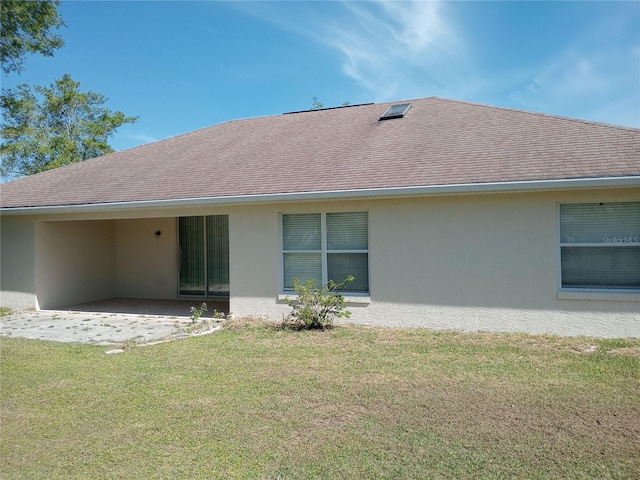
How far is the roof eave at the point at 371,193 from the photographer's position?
23.4ft

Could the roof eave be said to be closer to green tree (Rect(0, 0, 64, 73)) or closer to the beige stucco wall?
the beige stucco wall

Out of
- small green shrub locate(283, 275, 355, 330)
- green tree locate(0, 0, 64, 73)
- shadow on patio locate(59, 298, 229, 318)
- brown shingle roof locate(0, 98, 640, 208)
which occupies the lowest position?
shadow on patio locate(59, 298, 229, 318)

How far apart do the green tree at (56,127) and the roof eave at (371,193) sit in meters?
24.7

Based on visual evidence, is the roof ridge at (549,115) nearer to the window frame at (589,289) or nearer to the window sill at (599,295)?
the window frame at (589,289)

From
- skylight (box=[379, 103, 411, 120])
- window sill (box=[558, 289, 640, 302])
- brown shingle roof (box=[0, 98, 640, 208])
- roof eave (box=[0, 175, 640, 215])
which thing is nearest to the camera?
roof eave (box=[0, 175, 640, 215])

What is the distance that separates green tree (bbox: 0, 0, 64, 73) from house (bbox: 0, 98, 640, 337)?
4.55 metres

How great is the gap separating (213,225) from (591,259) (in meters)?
9.63

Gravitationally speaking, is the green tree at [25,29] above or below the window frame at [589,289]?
above

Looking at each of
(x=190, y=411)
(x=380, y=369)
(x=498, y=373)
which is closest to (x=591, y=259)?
(x=498, y=373)

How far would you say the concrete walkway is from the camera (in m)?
8.57

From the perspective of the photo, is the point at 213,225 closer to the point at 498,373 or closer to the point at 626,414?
the point at 498,373

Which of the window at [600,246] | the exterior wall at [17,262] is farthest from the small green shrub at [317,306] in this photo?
A: the exterior wall at [17,262]

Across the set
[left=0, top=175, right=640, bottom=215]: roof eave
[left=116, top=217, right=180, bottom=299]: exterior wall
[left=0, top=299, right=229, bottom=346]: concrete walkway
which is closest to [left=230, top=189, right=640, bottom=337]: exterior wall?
[left=0, top=175, right=640, bottom=215]: roof eave

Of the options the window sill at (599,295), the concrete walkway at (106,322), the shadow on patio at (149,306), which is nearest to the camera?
the window sill at (599,295)
